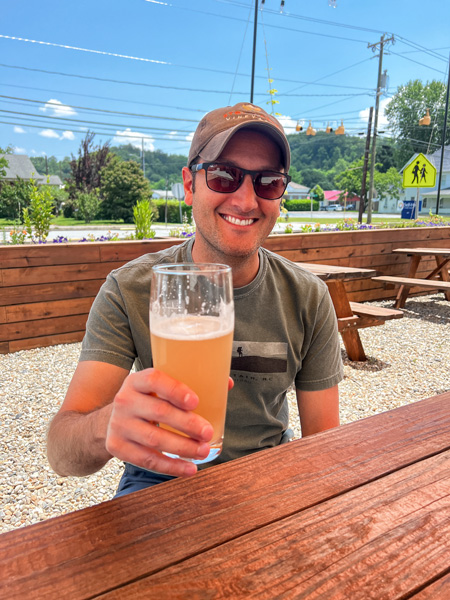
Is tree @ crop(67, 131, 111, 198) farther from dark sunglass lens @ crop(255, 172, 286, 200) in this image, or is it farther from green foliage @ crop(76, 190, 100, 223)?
dark sunglass lens @ crop(255, 172, 286, 200)

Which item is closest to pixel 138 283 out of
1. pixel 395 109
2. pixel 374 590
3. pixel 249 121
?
pixel 249 121

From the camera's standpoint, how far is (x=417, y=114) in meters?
62.7

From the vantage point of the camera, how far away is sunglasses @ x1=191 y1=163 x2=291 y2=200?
1.34m

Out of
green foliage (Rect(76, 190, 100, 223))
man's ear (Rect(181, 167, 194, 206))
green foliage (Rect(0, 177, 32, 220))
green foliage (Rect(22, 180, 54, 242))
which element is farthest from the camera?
green foliage (Rect(76, 190, 100, 223))

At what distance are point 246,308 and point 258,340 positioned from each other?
104 mm

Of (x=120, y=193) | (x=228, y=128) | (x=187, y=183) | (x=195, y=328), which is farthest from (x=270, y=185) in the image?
(x=120, y=193)

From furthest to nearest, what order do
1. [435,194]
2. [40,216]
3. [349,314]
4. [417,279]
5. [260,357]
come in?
[435,194]
[417,279]
[40,216]
[349,314]
[260,357]

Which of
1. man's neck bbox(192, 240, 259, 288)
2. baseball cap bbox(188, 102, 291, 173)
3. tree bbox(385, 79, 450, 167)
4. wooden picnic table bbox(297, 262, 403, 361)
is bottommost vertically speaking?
wooden picnic table bbox(297, 262, 403, 361)

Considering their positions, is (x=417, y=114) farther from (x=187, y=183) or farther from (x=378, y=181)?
(x=187, y=183)

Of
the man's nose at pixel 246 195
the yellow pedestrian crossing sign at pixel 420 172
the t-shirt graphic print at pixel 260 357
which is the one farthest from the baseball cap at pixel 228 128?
the yellow pedestrian crossing sign at pixel 420 172

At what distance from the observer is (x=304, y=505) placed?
76 centimetres

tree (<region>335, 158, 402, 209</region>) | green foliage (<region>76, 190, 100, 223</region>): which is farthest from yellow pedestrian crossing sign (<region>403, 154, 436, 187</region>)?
tree (<region>335, 158, 402, 209</region>)

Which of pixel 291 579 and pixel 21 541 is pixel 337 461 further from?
pixel 21 541

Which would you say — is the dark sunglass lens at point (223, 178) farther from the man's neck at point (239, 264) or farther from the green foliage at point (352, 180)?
the green foliage at point (352, 180)
